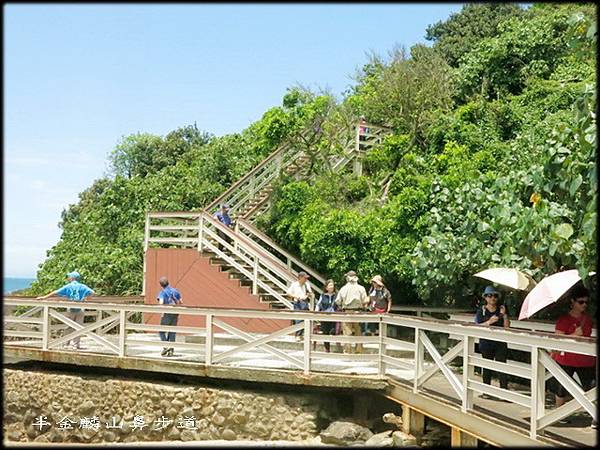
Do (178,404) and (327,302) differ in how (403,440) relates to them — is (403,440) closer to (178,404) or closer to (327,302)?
(178,404)

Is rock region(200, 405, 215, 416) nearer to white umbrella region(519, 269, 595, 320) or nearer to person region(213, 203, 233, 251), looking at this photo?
white umbrella region(519, 269, 595, 320)

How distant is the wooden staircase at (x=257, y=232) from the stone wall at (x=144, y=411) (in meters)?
4.93

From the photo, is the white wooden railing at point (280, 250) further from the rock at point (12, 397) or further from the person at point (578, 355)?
the person at point (578, 355)

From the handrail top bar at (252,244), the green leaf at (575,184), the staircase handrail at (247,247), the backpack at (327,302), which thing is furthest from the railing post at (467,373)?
the handrail top bar at (252,244)

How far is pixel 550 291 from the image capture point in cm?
851

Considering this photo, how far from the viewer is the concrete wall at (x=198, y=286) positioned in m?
16.6

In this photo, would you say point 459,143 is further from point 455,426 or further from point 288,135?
point 455,426

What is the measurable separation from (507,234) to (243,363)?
4358 mm

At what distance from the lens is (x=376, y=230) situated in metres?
16.4

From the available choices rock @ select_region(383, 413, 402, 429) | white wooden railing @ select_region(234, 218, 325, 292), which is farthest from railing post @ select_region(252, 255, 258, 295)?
rock @ select_region(383, 413, 402, 429)

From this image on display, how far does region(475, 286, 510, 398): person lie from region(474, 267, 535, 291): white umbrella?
0.18 m

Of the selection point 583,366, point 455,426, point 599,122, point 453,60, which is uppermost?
point 453,60

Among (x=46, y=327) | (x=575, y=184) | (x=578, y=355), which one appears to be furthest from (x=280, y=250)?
(x=578, y=355)

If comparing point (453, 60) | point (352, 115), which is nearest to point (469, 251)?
point (352, 115)
